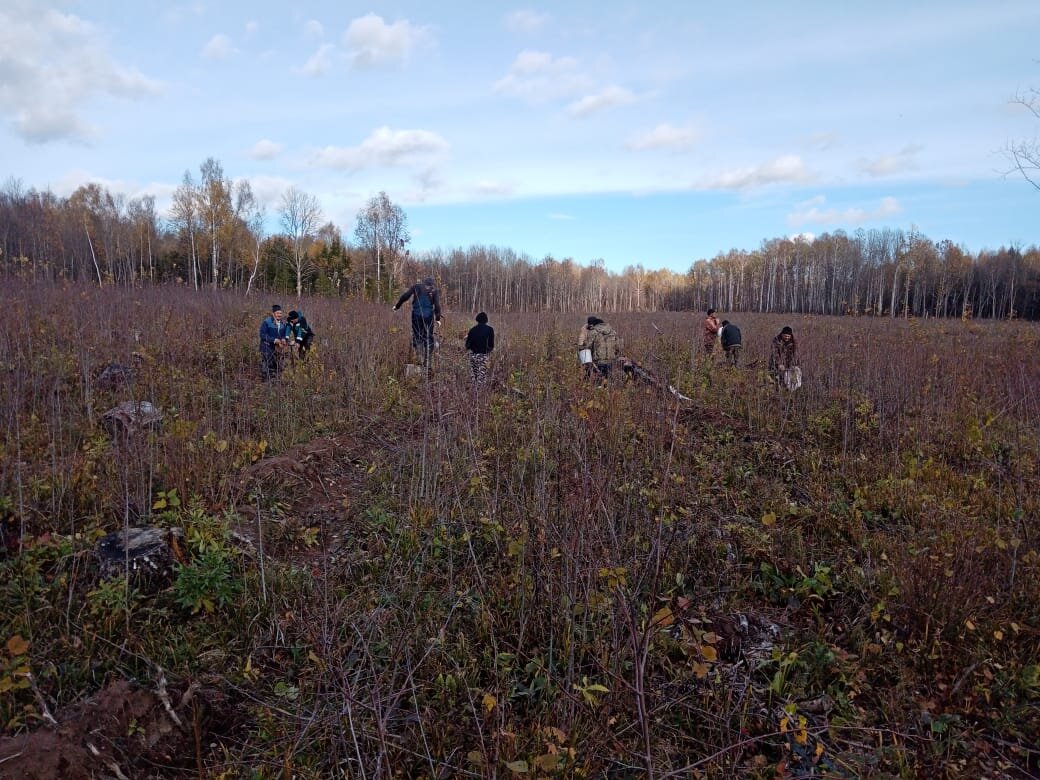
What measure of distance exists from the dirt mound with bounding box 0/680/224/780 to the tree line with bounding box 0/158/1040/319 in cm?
1145

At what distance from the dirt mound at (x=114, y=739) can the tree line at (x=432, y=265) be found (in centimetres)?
1145

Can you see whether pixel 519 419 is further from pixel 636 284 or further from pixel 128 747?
pixel 636 284

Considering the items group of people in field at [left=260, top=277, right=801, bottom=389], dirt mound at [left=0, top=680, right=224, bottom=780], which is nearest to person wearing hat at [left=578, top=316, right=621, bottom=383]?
group of people in field at [left=260, top=277, right=801, bottom=389]

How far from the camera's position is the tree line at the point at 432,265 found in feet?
84.6

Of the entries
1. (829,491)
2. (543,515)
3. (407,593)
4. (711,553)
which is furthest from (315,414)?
(829,491)

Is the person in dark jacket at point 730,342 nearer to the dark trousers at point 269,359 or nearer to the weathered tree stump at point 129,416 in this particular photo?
the dark trousers at point 269,359

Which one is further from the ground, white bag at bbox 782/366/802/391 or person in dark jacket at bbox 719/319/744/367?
person in dark jacket at bbox 719/319/744/367

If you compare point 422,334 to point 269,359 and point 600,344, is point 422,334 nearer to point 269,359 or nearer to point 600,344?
point 269,359

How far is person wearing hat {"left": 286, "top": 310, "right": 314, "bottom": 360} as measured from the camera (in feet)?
26.7

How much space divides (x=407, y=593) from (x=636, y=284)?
84.8 meters

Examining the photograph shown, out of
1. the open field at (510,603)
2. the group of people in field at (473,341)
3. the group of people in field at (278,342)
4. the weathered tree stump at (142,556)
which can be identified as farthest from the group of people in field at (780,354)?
the weathered tree stump at (142,556)

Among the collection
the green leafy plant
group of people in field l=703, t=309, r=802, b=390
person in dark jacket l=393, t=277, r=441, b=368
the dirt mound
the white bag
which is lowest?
the dirt mound

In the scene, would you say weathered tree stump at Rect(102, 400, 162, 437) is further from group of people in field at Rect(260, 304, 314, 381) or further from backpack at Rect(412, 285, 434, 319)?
backpack at Rect(412, 285, 434, 319)

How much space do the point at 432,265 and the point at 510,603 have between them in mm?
51941
